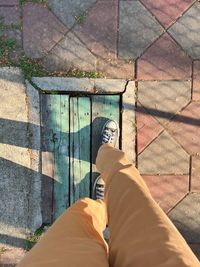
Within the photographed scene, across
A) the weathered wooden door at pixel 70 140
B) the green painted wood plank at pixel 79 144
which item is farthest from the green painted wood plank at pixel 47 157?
the green painted wood plank at pixel 79 144

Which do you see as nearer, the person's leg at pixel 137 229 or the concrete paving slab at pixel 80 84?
the person's leg at pixel 137 229

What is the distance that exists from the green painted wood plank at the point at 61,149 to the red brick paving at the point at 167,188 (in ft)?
1.88

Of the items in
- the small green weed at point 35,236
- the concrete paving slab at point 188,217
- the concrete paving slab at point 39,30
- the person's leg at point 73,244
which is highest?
the concrete paving slab at point 39,30

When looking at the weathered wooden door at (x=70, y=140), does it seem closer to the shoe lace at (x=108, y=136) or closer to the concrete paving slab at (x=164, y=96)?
the shoe lace at (x=108, y=136)

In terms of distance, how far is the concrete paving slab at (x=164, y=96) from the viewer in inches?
120

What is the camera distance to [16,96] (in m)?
3.03

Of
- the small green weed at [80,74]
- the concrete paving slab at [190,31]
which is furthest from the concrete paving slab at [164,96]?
the small green weed at [80,74]

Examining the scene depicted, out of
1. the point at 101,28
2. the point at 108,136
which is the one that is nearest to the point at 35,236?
the point at 108,136

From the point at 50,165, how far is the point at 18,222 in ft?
1.55

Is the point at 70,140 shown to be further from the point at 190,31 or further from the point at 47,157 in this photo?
the point at 190,31

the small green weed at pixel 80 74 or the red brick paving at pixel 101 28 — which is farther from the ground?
the red brick paving at pixel 101 28

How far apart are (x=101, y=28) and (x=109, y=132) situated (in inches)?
29.0

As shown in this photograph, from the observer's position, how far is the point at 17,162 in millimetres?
3051

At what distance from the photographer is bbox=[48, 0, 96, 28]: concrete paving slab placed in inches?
119
